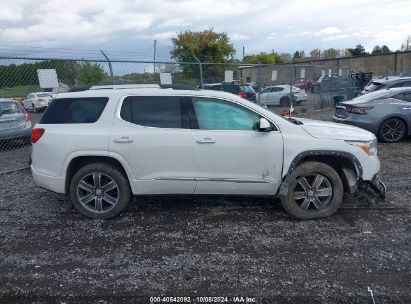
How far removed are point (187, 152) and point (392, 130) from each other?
730 centimetres

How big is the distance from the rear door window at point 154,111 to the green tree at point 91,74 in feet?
14.5

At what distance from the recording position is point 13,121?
8992 millimetres

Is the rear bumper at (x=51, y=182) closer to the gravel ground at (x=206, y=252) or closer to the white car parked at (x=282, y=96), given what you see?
the gravel ground at (x=206, y=252)

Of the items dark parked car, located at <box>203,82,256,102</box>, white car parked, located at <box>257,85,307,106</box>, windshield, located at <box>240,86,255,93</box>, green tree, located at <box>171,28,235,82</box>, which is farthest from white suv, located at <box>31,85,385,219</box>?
green tree, located at <box>171,28,235,82</box>

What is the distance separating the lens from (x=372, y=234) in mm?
4230

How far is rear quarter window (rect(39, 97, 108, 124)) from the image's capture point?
4730 millimetres

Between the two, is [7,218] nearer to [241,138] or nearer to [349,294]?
[241,138]

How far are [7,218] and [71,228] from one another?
112 centimetres

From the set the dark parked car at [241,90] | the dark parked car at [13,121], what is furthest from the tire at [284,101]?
the dark parked car at [13,121]

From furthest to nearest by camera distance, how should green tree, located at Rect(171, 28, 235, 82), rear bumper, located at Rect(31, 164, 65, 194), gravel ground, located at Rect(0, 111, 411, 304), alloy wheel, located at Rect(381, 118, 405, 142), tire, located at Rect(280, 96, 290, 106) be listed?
1. green tree, located at Rect(171, 28, 235, 82)
2. tire, located at Rect(280, 96, 290, 106)
3. alloy wheel, located at Rect(381, 118, 405, 142)
4. rear bumper, located at Rect(31, 164, 65, 194)
5. gravel ground, located at Rect(0, 111, 411, 304)

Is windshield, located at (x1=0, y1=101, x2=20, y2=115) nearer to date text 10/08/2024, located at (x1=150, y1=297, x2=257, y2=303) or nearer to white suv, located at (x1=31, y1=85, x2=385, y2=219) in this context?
white suv, located at (x1=31, y1=85, x2=385, y2=219)

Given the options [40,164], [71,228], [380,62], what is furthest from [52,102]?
[380,62]

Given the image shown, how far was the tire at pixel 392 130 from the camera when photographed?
955 cm

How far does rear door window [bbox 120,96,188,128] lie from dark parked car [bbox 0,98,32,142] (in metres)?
5.54
